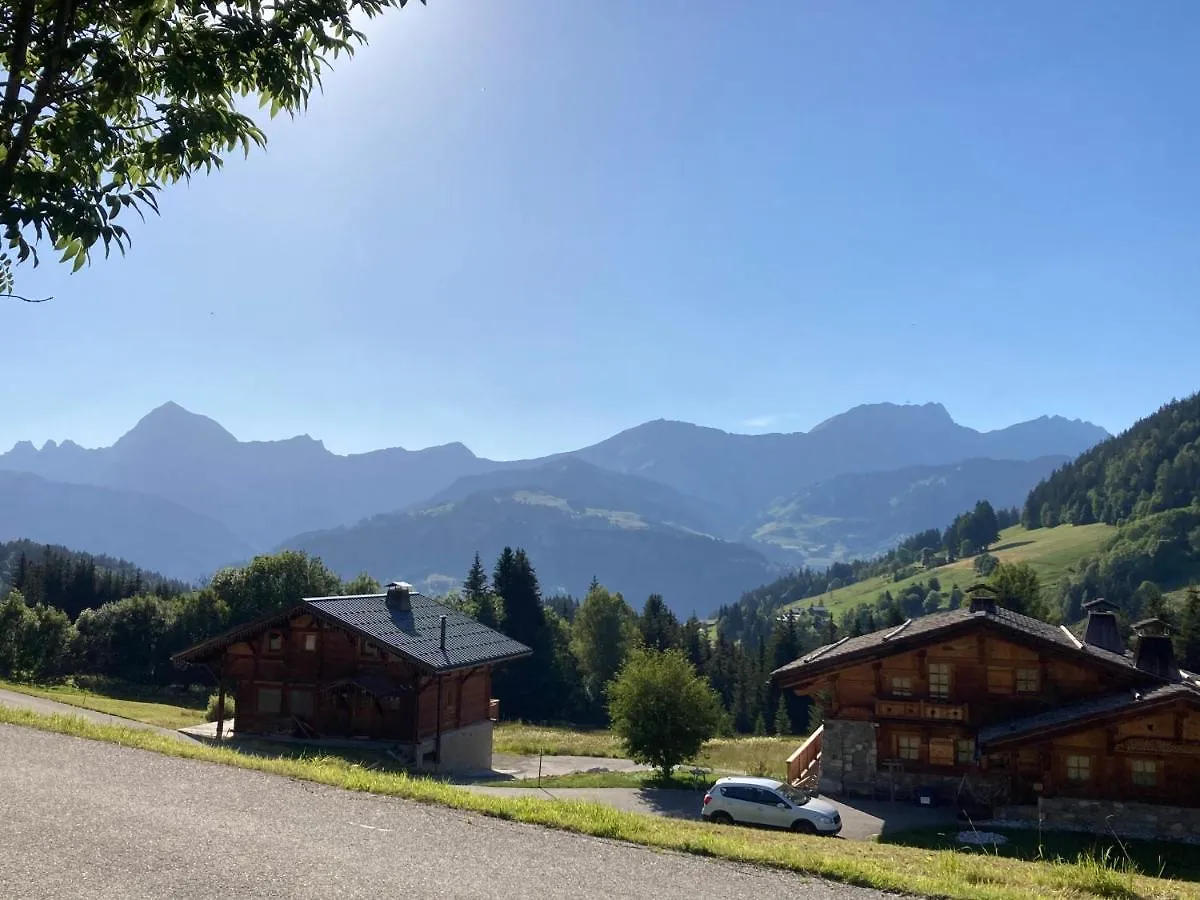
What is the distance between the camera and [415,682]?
123 ft

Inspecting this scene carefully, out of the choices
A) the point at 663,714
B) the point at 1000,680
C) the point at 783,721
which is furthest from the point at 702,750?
the point at 783,721

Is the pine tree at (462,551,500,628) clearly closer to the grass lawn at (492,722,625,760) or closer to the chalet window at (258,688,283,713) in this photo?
the grass lawn at (492,722,625,760)

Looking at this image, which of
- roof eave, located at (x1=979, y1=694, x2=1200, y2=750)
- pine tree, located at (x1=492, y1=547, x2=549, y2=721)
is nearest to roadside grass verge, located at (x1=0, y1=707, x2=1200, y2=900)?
roof eave, located at (x1=979, y1=694, x2=1200, y2=750)

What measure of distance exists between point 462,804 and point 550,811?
4.07 ft

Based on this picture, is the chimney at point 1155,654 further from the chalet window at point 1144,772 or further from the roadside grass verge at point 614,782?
the roadside grass verge at point 614,782

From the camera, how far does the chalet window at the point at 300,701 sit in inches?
1554

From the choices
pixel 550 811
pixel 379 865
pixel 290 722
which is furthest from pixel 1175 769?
pixel 290 722

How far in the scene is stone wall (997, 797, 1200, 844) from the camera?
27953 millimetres

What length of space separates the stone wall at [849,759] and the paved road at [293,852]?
26498 mm

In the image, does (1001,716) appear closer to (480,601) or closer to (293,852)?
(293,852)

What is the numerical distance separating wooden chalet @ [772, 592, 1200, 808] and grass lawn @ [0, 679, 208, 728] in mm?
31275

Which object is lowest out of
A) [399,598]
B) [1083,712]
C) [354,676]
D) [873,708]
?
[873,708]

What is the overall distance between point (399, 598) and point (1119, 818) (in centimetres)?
3149

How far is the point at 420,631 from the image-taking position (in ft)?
136
